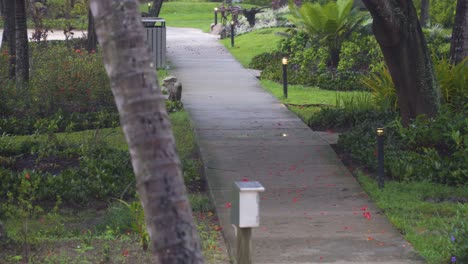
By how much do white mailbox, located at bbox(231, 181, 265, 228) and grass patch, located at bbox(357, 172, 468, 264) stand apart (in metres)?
1.83

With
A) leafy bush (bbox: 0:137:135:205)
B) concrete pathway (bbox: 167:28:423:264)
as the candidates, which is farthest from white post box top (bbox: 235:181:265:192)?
leafy bush (bbox: 0:137:135:205)

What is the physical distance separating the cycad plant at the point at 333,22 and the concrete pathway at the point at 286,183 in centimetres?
360

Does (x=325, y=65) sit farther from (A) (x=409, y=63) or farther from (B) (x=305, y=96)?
(A) (x=409, y=63)

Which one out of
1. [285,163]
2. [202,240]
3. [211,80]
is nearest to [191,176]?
[285,163]

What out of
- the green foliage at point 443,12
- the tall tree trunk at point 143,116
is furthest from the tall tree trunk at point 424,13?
the tall tree trunk at point 143,116

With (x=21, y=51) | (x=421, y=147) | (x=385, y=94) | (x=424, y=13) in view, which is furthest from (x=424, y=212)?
(x=424, y=13)

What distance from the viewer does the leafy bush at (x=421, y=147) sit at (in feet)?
34.3

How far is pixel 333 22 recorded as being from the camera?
21500mm

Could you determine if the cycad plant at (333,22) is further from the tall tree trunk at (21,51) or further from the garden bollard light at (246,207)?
the garden bollard light at (246,207)

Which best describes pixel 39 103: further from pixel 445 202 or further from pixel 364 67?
pixel 364 67

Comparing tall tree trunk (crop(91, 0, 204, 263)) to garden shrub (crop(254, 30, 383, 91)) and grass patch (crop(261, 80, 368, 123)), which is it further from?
garden shrub (crop(254, 30, 383, 91))

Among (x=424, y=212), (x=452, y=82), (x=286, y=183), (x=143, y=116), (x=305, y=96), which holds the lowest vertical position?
(x=305, y=96)

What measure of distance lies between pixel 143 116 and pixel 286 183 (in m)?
6.71

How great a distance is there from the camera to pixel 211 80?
20.8 m
